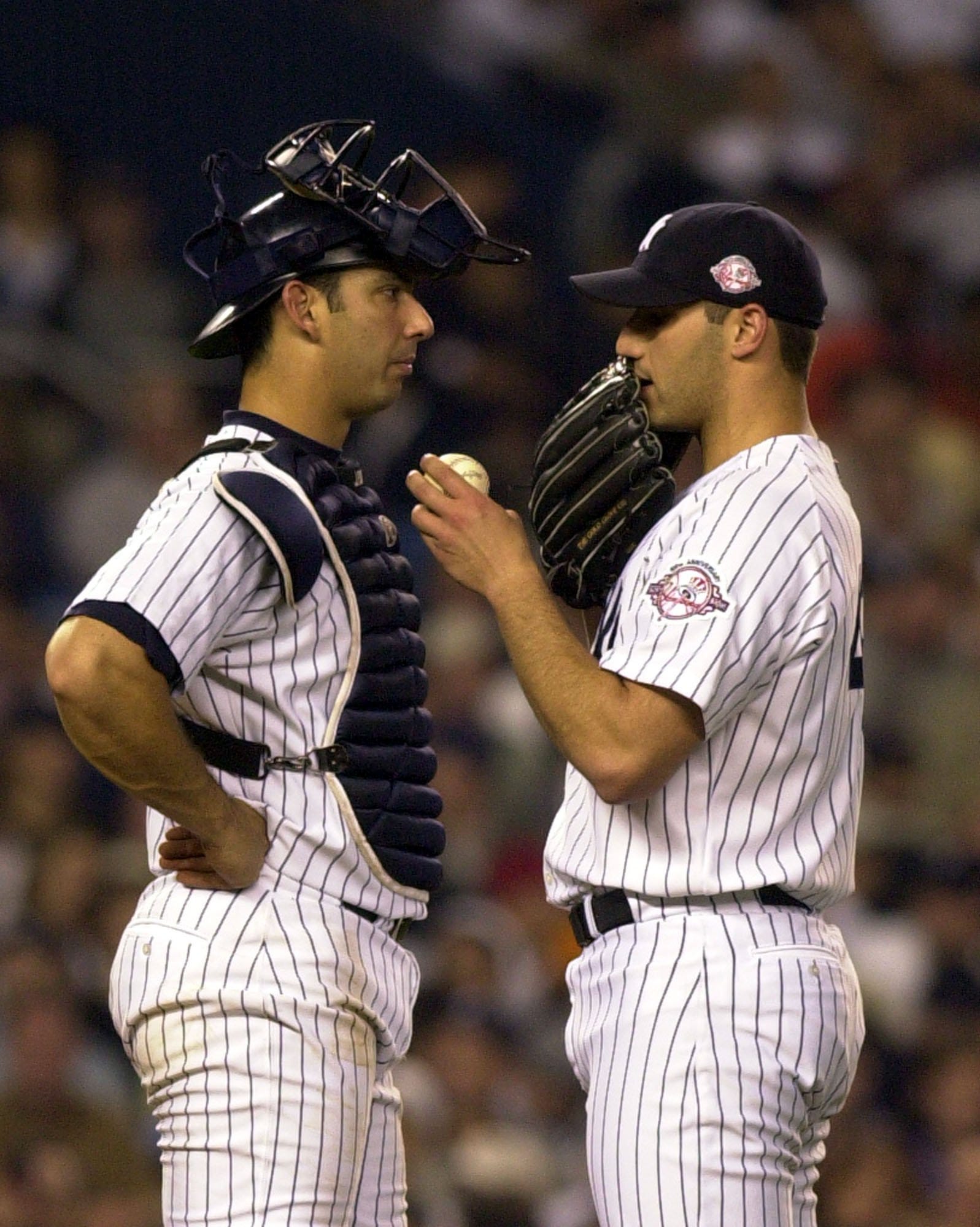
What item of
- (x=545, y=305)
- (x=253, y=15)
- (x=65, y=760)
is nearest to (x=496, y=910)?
(x=65, y=760)

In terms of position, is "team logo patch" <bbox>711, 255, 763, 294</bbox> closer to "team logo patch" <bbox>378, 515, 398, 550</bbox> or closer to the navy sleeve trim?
"team logo patch" <bbox>378, 515, 398, 550</bbox>

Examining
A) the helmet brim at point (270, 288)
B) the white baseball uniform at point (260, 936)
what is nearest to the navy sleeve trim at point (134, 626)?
the white baseball uniform at point (260, 936)

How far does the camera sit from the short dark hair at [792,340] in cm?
263

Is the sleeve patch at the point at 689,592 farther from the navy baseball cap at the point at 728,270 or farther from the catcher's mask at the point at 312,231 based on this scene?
the catcher's mask at the point at 312,231

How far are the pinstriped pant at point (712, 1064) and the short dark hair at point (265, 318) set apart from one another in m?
0.97

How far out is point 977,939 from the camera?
5453 millimetres

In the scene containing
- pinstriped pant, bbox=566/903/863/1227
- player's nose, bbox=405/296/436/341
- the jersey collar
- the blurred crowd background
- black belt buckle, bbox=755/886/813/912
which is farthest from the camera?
the blurred crowd background

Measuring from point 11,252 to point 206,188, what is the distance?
0.92 m

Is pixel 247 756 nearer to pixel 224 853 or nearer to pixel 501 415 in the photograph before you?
pixel 224 853

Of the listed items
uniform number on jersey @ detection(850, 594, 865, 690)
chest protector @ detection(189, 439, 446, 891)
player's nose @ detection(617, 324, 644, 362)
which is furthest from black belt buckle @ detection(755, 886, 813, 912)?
player's nose @ detection(617, 324, 644, 362)

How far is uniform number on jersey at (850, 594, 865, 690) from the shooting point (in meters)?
2.60

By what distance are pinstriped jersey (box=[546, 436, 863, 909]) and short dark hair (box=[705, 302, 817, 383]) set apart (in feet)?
0.51

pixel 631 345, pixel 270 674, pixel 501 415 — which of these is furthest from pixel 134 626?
pixel 501 415

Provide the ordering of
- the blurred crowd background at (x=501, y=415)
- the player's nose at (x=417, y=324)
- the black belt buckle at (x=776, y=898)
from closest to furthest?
1. the black belt buckle at (x=776, y=898)
2. the player's nose at (x=417, y=324)
3. the blurred crowd background at (x=501, y=415)
